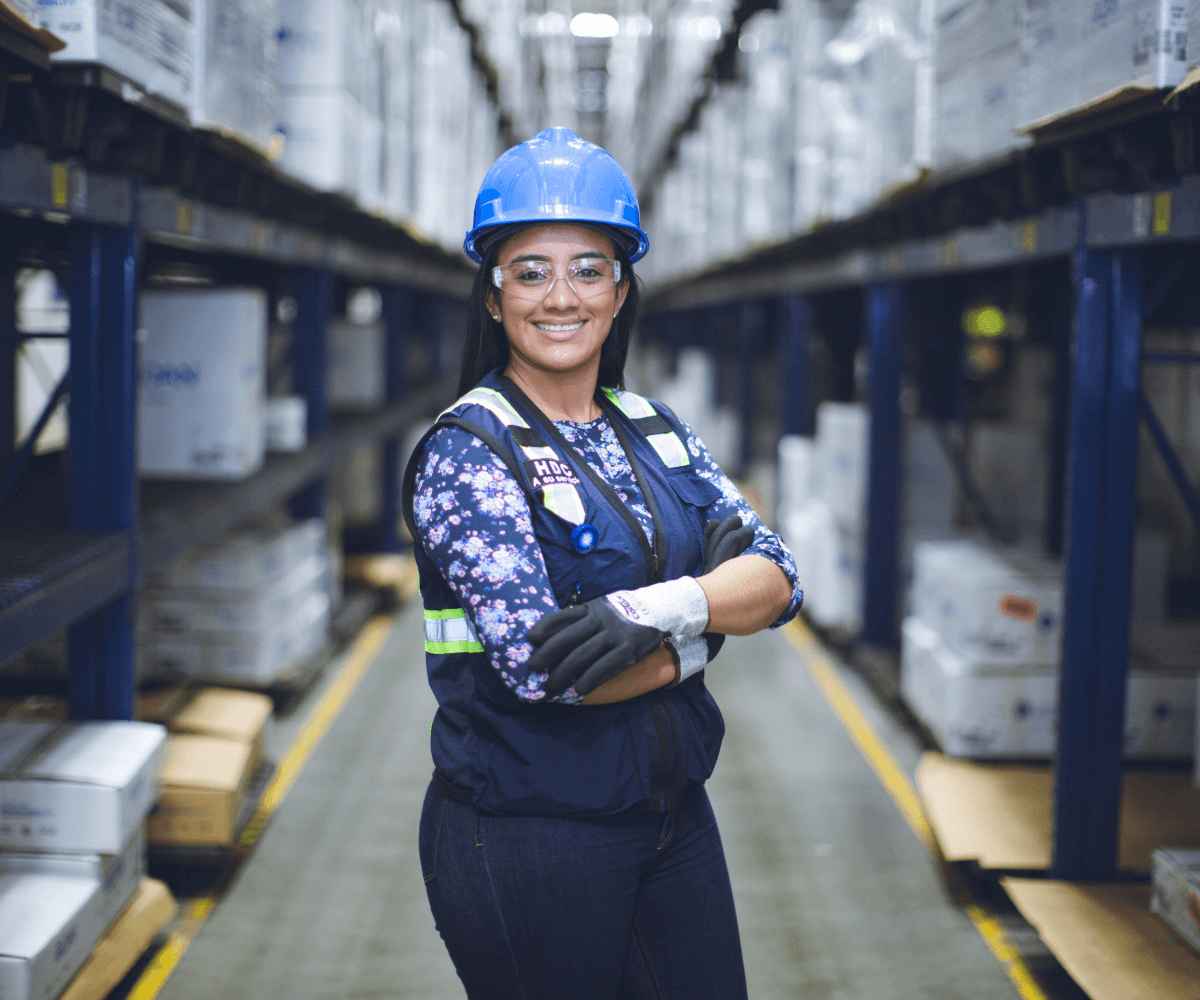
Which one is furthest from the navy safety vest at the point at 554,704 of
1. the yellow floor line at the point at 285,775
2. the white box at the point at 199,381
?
the white box at the point at 199,381

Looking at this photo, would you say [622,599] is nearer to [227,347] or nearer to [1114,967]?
[1114,967]

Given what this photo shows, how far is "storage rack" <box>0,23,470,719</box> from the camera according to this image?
3.15m

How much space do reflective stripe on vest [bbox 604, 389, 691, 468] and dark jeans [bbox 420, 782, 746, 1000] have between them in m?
0.54

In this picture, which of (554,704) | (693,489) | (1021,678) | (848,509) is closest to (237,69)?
(693,489)

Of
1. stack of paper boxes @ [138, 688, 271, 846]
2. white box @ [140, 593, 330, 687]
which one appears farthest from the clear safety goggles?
white box @ [140, 593, 330, 687]

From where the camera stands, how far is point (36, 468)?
5477 mm

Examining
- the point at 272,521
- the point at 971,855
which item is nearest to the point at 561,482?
the point at 971,855

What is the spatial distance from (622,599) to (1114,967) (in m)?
2.23

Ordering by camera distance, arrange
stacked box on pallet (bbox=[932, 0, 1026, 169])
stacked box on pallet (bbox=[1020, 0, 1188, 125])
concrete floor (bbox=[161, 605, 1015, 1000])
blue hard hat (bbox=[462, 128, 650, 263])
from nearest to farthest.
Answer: blue hard hat (bbox=[462, 128, 650, 263])
stacked box on pallet (bbox=[1020, 0, 1188, 125])
concrete floor (bbox=[161, 605, 1015, 1000])
stacked box on pallet (bbox=[932, 0, 1026, 169])

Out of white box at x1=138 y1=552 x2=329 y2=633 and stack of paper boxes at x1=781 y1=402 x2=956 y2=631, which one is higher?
stack of paper boxes at x1=781 y1=402 x2=956 y2=631

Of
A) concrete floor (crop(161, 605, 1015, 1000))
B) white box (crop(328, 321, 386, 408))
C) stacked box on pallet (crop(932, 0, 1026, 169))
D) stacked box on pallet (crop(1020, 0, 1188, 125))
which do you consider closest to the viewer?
stacked box on pallet (crop(1020, 0, 1188, 125))

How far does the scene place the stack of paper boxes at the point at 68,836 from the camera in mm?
3117

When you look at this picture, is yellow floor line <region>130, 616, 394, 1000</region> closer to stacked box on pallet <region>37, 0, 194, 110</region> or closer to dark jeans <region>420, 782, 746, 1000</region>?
dark jeans <region>420, 782, 746, 1000</region>

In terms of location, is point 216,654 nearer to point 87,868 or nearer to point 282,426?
point 282,426
